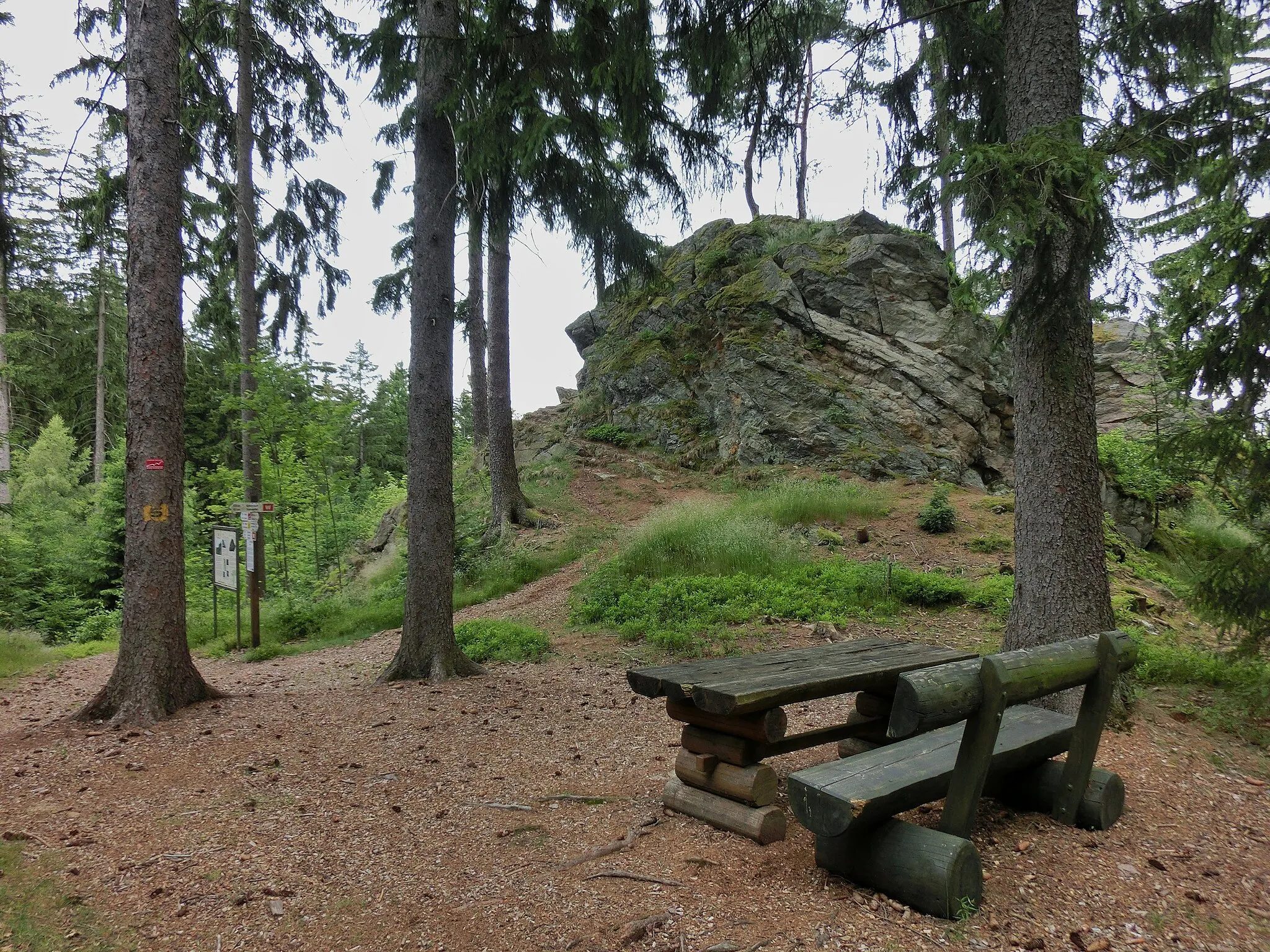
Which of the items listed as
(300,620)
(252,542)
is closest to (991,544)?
(252,542)

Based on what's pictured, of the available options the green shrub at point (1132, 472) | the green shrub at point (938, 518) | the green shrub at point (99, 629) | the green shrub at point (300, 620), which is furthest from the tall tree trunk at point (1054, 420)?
the green shrub at point (99, 629)

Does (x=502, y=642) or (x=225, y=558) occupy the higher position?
(x=225, y=558)

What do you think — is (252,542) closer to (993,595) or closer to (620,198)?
(620,198)

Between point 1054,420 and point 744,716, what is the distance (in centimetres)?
324

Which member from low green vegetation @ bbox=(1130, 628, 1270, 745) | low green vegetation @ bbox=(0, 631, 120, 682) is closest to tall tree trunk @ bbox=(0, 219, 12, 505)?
low green vegetation @ bbox=(0, 631, 120, 682)

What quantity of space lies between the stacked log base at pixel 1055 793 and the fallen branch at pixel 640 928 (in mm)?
1969

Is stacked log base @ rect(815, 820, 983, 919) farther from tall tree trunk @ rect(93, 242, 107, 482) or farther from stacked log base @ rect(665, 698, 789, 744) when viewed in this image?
tall tree trunk @ rect(93, 242, 107, 482)

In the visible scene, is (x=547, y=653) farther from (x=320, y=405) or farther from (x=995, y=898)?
(x=320, y=405)

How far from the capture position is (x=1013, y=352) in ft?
17.7

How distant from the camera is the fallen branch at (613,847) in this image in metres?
3.45

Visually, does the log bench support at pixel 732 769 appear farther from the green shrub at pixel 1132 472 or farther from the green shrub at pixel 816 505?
the green shrub at pixel 1132 472

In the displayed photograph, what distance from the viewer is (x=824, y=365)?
1736 centimetres

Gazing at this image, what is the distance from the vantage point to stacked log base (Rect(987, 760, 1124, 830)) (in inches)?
144

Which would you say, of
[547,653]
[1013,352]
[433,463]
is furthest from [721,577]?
[1013,352]
